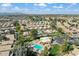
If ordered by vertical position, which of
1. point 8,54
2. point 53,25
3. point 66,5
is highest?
point 66,5

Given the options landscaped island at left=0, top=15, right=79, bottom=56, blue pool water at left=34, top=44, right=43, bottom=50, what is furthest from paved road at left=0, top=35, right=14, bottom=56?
blue pool water at left=34, top=44, right=43, bottom=50

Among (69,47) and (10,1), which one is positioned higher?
(10,1)

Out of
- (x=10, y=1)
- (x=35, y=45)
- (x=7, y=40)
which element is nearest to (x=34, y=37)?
(x=35, y=45)

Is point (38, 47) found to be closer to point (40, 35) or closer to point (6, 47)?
point (40, 35)

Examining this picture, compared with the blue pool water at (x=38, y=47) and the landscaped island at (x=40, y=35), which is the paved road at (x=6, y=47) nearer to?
the landscaped island at (x=40, y=35)

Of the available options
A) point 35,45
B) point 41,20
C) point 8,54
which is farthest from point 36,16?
point 8,54

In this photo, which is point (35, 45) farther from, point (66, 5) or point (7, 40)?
point (66, 5)

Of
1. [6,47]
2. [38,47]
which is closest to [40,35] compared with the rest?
[38,47]

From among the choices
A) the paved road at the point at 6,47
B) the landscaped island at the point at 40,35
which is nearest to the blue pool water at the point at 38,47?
the landscaped island at the point at 40,35

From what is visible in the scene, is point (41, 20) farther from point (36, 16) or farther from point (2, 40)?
point (2, 40)

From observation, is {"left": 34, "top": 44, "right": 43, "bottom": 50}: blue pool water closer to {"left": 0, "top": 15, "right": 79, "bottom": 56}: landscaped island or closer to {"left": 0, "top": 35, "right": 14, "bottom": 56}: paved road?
{"left": 0, "top": 15, "right": 79, "bottom": 56}: landscaped island
